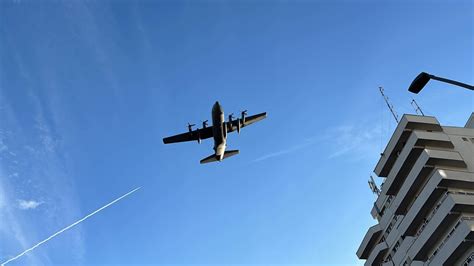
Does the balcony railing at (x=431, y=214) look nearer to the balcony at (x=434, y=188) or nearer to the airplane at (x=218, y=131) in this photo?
the balcony at (x=434, y=188)

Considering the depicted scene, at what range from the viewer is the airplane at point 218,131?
44344 mm

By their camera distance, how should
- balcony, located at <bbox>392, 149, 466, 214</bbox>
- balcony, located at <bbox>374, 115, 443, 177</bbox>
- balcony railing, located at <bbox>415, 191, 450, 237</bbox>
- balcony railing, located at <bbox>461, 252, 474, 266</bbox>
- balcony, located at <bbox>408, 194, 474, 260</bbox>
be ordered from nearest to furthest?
balcony railing, located at <bbox>461, 252, 474, 266</bbox>
balcony, located at <bbox>408, 194, 474, 260</bbox>
balcony railing, located at <bbox>415, 191, 450, 237</bbox>
balcony, located at <bbox>392, 149, 466, 214</bbox>
balcony, located at <bbox>374, 115, 443, 177</bbox>

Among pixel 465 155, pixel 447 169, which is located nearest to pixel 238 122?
pixel 447 169

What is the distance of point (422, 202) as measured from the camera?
1998 inches

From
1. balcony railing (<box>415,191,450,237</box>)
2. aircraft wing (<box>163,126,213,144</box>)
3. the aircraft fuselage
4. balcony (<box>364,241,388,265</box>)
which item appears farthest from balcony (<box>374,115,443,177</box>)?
aircraft wing (<box>163,126,213,144</box>)

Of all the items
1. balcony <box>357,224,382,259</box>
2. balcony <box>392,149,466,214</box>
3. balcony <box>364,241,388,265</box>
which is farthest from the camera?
balcony <box>357,224,382,259</box>

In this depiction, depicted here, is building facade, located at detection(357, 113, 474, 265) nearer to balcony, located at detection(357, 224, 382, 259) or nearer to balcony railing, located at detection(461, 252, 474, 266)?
balcony railing, located at detection(461, 252, 474, 266)

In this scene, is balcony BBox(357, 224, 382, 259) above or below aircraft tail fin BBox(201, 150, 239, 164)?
below

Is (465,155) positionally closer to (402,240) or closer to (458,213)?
(458,213)

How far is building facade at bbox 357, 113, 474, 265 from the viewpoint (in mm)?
→ 46031

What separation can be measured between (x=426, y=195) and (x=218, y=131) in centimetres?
2788

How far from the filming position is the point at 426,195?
5028 centimetres

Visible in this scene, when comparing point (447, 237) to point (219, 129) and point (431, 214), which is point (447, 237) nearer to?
point (431, 214)

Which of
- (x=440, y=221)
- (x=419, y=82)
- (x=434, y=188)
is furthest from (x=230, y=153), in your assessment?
(x=419, y=82)
